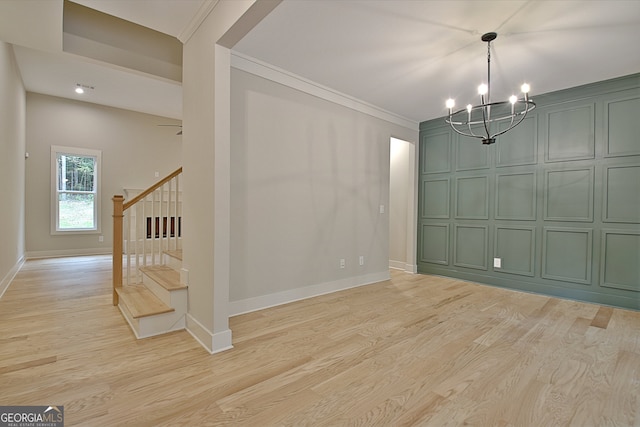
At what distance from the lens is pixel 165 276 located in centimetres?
297

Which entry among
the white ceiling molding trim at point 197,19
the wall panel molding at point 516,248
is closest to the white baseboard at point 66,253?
the white ceiling molding trim at point 197,19

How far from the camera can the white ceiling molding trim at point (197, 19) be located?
2230mm

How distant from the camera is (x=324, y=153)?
12.2 feet

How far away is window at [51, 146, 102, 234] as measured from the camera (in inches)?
230

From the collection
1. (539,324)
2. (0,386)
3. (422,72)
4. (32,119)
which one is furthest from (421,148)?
(32,119)

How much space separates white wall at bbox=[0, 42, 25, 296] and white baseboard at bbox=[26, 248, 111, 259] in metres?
0.89

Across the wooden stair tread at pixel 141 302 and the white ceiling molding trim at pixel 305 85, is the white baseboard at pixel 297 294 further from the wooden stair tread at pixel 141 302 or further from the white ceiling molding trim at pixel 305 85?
the white ceiling molding trim at pixel 305 85

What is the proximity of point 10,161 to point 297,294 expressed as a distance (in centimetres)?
417

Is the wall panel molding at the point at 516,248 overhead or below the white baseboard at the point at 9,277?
overhead

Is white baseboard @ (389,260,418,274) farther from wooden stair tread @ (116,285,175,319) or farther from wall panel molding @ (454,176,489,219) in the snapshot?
wooden stair tread @ (116,285,175,319)

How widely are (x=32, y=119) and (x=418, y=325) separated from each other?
296 inches

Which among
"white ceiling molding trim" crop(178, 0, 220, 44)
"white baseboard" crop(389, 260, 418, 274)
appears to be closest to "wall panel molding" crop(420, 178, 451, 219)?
"white baseboard" crop(389, 260, 418, 274)

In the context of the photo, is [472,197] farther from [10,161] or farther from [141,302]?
[10,161]

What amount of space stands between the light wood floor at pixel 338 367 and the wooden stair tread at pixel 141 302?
20cm
